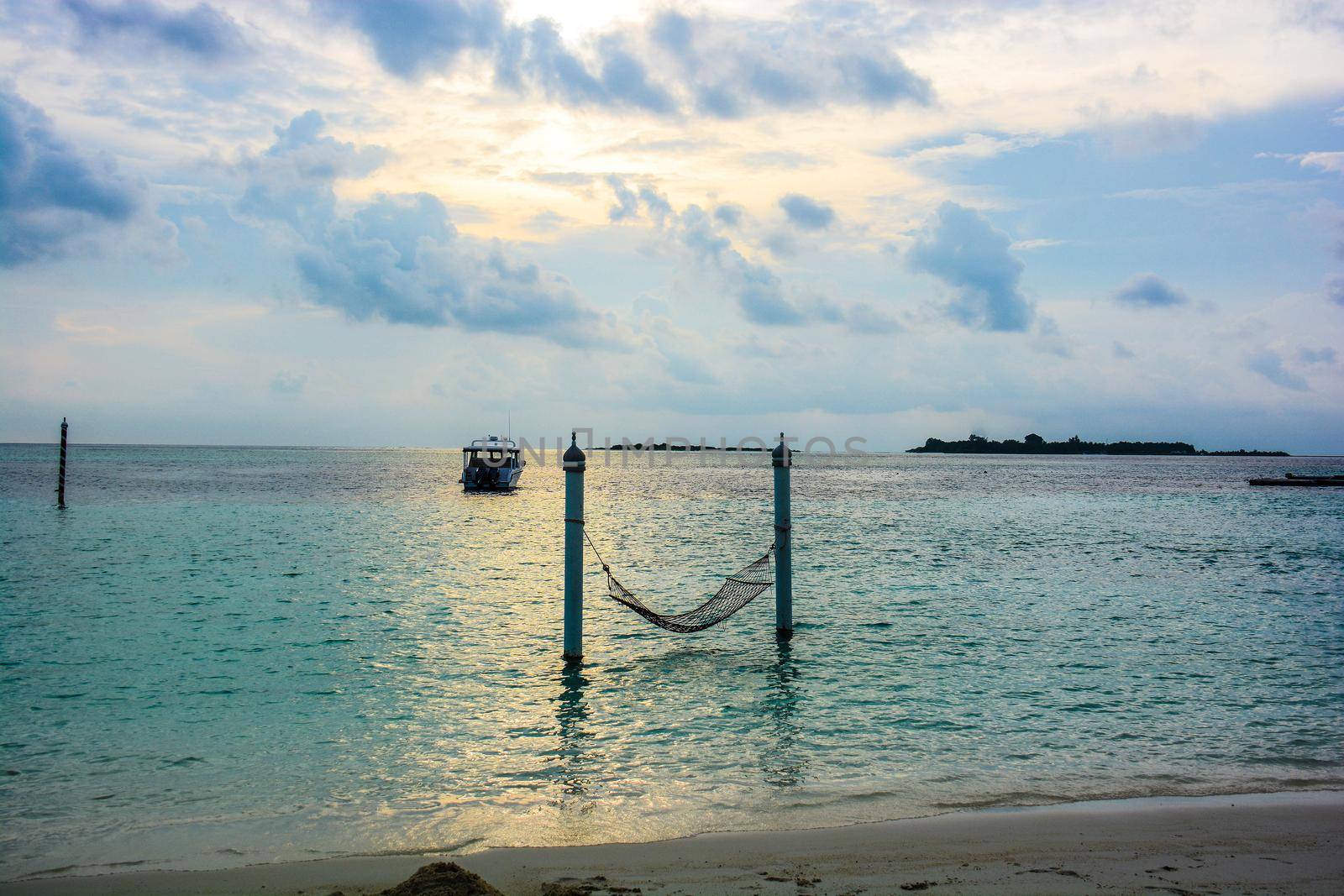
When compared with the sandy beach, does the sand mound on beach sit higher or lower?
higher

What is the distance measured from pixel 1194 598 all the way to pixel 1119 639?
6.67 m

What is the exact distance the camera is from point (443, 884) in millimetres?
5188

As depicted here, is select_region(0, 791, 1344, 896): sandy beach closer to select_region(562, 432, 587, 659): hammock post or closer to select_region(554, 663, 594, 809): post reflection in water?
select_region(554, 663, 594, 809): post reflection in water

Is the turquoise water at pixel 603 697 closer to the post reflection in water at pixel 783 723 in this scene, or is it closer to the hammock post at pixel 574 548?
the post reflection in water at pixel 783 723

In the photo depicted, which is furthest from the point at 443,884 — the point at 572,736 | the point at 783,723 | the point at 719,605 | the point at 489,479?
the point at 489,479

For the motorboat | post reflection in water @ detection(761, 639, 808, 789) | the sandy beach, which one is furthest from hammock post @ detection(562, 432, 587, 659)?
the motorboat

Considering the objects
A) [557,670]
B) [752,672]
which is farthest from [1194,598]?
[557,670]

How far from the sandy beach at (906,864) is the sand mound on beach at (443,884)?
0.50m

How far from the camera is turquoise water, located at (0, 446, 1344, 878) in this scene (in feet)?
24.8

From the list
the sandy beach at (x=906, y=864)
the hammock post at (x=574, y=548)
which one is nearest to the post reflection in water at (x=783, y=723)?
the sandy beach at (x=906, y=864)

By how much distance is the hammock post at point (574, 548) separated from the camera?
1189 cm

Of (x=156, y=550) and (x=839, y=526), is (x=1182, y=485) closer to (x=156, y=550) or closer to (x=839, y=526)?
(x=839, y=526)

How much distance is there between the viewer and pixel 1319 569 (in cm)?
2655

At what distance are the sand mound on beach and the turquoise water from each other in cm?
145
